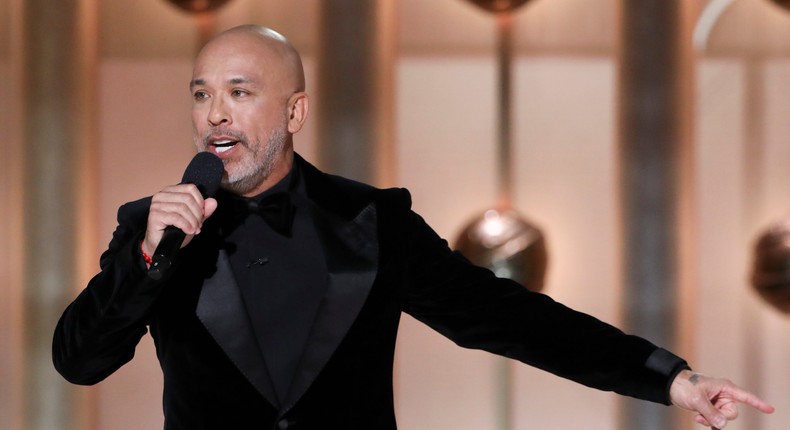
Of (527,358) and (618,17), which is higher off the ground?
(618,17)

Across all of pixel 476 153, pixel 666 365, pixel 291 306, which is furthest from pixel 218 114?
pixel 476 153

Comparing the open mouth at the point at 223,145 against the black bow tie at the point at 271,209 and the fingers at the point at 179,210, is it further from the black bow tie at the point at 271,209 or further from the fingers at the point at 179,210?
the fingers at the point at 179,210

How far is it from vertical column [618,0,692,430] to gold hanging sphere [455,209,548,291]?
0.30 meters

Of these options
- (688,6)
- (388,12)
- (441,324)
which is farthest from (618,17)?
(441,324)

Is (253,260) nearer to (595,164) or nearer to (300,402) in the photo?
(300,402)

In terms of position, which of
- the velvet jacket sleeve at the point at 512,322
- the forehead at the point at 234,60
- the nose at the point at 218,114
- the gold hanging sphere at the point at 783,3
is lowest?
the velvet jacket sleeve at the point at 512,322

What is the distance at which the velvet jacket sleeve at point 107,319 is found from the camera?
1.34m

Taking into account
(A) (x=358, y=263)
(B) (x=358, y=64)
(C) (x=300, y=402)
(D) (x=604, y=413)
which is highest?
(B) (x=358, y=64)

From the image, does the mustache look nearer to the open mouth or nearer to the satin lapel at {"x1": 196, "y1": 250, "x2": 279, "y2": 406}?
the open mouth

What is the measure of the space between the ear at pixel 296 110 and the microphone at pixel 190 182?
241 mm

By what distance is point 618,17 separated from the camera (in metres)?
3.31

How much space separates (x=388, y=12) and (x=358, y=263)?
69.1 inches

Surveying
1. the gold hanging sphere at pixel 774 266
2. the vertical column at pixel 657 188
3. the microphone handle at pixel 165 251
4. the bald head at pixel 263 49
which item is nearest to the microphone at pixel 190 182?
the microphone handle at pixel 165 251

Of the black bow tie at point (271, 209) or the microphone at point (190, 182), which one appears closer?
the microphone at point (190, 182)
